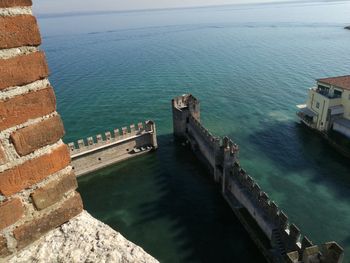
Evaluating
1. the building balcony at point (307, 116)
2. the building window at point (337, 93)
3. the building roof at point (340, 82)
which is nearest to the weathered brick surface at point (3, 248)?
the building roof at point (340, 82)

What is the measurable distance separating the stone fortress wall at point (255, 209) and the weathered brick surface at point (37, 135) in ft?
65.1

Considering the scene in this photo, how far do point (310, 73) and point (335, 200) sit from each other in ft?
174

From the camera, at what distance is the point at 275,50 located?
344ft

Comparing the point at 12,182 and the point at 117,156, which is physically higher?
the point at 12,182

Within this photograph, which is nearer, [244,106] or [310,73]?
[244,106]

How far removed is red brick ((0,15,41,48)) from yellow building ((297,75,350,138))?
4867 cm

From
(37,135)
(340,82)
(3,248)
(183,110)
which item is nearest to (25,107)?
(37,135)

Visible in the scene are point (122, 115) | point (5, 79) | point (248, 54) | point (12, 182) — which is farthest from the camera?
point (248, 54)

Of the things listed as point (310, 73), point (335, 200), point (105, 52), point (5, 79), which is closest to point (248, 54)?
point (310, 73)

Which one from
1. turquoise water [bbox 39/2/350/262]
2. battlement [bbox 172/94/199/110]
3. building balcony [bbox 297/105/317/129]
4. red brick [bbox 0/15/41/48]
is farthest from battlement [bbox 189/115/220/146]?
red brick [bbox 0/15/41/48]

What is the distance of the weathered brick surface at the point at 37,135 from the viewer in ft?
10.5

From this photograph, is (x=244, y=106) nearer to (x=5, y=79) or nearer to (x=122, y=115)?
(x=122, y=115)

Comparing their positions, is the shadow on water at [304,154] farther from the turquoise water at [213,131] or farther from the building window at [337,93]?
the building window at [337,93]

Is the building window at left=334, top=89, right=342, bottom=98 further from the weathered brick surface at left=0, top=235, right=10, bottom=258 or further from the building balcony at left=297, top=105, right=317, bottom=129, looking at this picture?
the weathered brick surface at left=0, top=235, right=10, bottom=258
